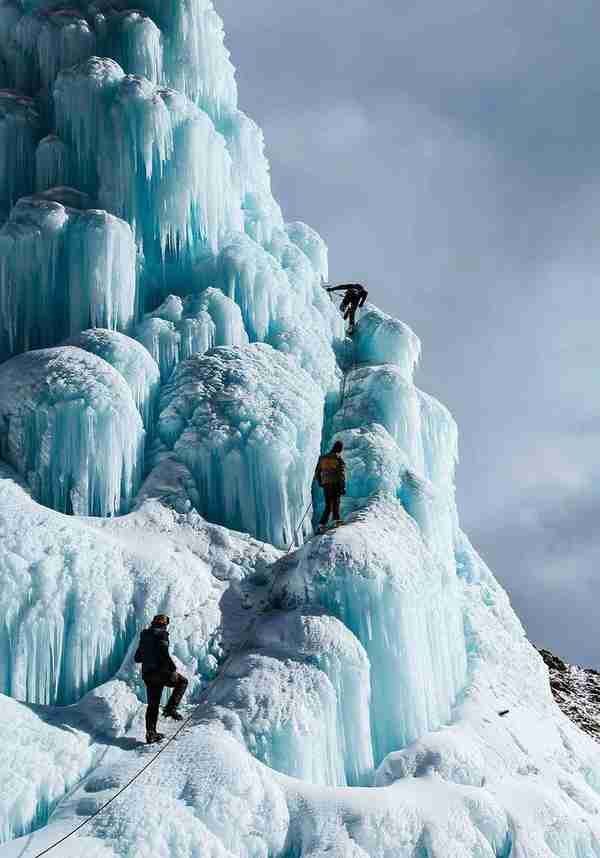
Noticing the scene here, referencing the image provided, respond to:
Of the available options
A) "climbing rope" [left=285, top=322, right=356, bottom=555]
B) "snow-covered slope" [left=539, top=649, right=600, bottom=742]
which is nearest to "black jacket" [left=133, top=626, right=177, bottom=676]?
"climbing rope" [left=285, top=322, right=356, bottom=555]

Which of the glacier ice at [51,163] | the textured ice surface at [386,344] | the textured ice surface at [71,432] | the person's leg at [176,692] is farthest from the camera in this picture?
the textured ice surface at [386,344]

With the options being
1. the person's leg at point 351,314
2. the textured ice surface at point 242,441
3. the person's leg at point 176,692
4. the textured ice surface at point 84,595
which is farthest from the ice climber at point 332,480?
the person's leg at point 351,314

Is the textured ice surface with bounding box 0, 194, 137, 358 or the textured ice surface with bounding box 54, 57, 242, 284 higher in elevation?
the textured ice surface with bounding box 54, 57, 242, 284

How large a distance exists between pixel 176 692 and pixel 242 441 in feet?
17.1

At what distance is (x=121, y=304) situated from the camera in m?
17.8

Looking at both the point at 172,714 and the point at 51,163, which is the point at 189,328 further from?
the point at 172,714

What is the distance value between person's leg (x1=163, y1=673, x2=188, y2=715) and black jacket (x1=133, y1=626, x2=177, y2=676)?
0.64 ft

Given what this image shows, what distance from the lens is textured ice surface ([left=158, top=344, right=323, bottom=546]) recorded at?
15648mm

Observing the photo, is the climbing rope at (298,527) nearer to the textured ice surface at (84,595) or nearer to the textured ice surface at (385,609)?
the textured ice surface at (385,609)

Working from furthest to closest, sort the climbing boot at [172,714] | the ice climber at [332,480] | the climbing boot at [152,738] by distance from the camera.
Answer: the ice climber at [332,480] < the climbing boot at [172,714] < the climbing boot at [152,738]

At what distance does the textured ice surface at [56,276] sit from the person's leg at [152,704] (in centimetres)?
823

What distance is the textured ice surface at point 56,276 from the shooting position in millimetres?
17391

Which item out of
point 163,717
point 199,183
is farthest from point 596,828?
point 199,183

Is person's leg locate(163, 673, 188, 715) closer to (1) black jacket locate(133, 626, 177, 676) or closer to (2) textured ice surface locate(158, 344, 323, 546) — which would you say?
(1) black jacket locate(133, 626, 177, 676)
